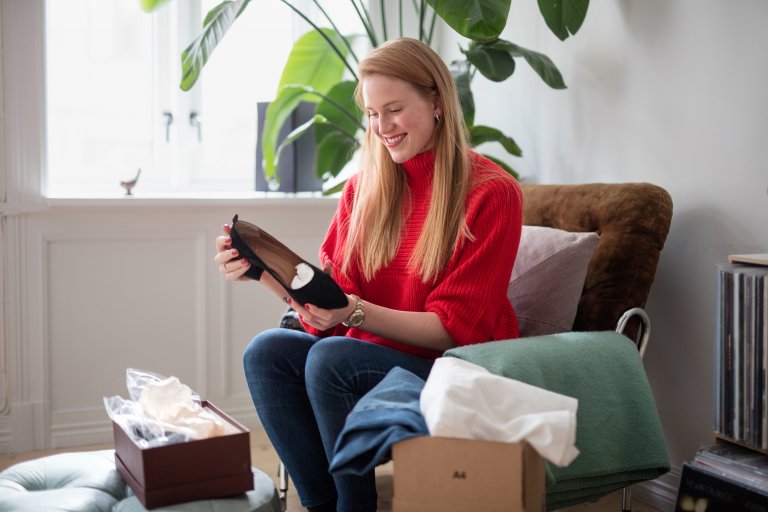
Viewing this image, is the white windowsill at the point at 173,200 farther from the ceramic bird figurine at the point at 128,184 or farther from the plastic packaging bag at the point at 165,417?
the plastic packaging bag at the point at 165,417

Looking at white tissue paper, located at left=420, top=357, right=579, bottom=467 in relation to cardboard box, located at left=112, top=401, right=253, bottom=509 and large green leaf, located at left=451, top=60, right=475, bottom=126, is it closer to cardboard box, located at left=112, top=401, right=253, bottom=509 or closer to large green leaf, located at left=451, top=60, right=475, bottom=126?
cardboard box, located at left=112, top=401, right=253, bottom=509

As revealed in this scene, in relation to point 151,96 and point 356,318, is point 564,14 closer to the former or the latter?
point 356,318

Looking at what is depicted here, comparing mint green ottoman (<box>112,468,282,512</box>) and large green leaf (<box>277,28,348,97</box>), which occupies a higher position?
large green leaf (<box>277,28,348,97</box>)

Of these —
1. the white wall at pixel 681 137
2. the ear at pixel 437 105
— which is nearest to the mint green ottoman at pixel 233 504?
the ear at pixel 437 105

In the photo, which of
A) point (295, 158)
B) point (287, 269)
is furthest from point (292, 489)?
point (295, 158)

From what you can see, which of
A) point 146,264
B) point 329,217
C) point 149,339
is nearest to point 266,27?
point 329,217

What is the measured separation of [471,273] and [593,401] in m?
0.34

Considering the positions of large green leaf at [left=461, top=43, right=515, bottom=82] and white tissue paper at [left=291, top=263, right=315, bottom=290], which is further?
large green leaf at [left=461, top=43, right=515, bottom=82]

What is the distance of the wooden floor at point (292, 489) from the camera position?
216cm

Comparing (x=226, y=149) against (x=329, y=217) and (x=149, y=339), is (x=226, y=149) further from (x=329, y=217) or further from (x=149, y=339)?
(x=149, y=339)

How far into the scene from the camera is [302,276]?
1.60 metres

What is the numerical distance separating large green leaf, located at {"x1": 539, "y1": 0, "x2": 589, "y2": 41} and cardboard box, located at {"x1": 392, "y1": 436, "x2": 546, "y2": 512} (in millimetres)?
1343

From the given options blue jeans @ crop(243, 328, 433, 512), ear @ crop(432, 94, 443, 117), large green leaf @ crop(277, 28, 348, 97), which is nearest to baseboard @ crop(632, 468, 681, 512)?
blue jeans @ crop(243, 328, 433, 512)

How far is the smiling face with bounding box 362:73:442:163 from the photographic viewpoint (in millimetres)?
1765
